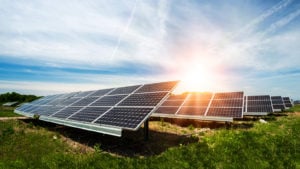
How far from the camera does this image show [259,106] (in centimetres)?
2186

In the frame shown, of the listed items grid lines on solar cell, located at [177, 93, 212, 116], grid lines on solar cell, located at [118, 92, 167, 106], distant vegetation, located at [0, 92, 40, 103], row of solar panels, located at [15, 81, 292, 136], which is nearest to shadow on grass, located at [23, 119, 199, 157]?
row of solar panels, located at [15, 81, 292, 136]

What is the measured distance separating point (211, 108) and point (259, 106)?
8.51 meters

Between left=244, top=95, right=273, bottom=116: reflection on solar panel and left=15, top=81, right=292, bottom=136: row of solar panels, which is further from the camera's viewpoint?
left=244, top=95, right=273, bottom=116: reflection on solar panel

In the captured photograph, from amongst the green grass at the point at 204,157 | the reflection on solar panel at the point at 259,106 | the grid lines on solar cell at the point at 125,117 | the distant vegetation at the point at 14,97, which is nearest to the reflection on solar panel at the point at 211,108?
the reflection on solar panel at the point at 259,106

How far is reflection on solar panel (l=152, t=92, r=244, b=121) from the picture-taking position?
47.9 ft

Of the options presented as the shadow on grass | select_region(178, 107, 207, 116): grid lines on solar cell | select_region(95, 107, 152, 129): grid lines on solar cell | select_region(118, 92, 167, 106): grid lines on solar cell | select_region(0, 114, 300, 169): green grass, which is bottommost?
the shadow on grass

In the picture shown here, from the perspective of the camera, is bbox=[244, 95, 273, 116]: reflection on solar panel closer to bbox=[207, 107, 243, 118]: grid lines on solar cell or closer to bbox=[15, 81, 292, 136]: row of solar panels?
bbox=[15, 81, 292, 136]: row of solar panels

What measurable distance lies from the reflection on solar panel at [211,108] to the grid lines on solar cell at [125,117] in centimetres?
708

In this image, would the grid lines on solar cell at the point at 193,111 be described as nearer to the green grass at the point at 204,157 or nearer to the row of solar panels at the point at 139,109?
the row of solar panels at the point at 139,109

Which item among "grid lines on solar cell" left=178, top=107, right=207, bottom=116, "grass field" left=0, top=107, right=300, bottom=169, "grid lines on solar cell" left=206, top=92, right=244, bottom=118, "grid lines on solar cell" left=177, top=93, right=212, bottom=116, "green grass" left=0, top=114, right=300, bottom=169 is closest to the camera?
"green grass" left=0, top=114, right=300, bottom=169

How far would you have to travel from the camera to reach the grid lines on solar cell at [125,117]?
8.36 meters

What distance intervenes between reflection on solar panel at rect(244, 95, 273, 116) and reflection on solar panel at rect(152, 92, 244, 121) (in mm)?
3302

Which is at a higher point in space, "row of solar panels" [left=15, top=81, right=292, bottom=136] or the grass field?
"row of solar panels" [left=15, top=81, right=292, bottom=136]

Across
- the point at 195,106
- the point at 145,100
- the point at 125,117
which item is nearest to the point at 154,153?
the point at 125,117
